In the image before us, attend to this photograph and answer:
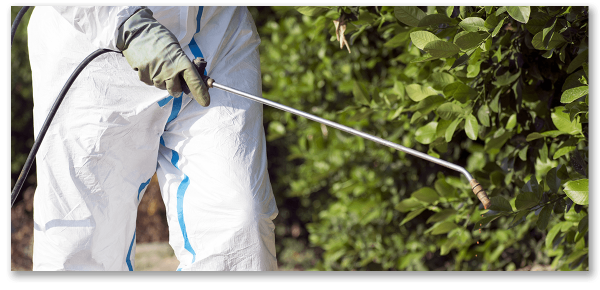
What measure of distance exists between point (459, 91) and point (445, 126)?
0.46ft

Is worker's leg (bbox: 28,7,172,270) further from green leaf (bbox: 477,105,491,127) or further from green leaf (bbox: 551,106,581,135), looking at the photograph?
green leaf (bbox: 551,106,581,135)

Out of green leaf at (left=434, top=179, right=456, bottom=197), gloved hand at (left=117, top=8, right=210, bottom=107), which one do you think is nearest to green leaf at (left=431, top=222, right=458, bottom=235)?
green leaf at (left=434, top=179, right=456, bottom=197)

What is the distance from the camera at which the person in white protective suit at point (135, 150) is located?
1450 mm

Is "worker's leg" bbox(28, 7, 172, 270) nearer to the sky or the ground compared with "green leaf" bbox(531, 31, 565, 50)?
nearer to the ground

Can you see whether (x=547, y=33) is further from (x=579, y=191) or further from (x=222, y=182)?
(x=222, y=182)

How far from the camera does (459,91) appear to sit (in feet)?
5.18

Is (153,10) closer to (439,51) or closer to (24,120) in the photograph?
(439,51)

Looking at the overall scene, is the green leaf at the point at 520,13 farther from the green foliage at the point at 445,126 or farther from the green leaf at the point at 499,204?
the green leaf at the point at 499,204

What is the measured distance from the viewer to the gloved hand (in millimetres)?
1355

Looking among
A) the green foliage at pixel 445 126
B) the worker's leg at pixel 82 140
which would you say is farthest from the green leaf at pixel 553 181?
the worker's leg at pixel 82 140

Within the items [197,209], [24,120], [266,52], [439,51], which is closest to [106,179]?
[197,209]

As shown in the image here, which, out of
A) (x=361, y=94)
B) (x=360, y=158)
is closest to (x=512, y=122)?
(x=361, y=94)
